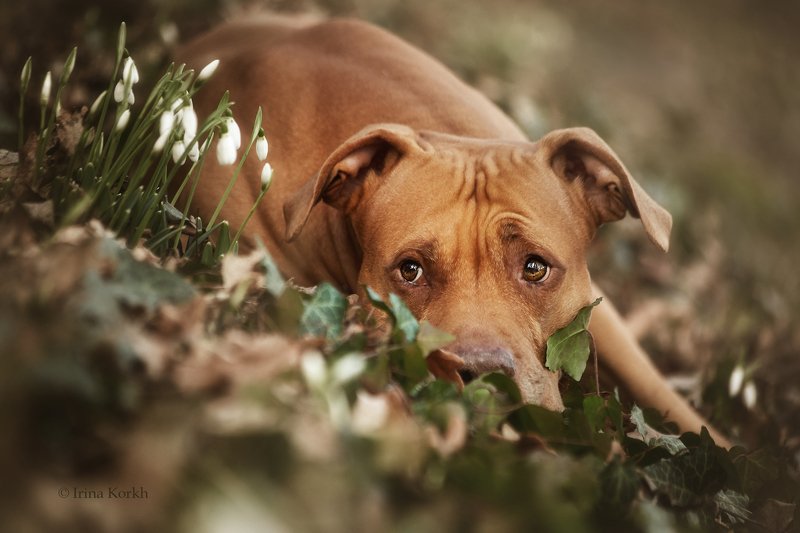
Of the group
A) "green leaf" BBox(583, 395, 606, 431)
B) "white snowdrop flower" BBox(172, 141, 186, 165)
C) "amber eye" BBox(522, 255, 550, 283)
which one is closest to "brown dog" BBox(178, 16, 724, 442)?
"amber eye" BBox(522, 255, 550, 283)

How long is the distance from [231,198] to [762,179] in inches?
312

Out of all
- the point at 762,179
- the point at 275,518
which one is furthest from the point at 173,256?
the point at 762,179

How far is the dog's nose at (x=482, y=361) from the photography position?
9.14 ft

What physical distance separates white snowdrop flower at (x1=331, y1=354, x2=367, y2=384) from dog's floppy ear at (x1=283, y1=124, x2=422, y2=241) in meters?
1.18

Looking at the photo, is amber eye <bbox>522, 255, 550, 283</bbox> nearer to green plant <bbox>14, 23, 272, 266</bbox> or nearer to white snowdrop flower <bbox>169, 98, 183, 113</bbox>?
green plant <bbox>14, 23, 272, 266</bbox>

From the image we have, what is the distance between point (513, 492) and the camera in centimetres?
195

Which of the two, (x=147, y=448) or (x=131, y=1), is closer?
(x=147, y=448)

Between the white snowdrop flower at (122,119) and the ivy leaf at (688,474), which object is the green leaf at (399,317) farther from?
the white snowdrop flower at (122,119)

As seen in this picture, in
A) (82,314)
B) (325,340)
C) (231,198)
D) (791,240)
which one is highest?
(82,314)

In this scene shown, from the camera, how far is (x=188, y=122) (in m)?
2.69

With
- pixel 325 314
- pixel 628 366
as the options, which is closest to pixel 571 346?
pixel 325 314

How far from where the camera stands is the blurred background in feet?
16.0

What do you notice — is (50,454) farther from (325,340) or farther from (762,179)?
(762,179)

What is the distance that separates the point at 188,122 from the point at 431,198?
1050 millimetres
